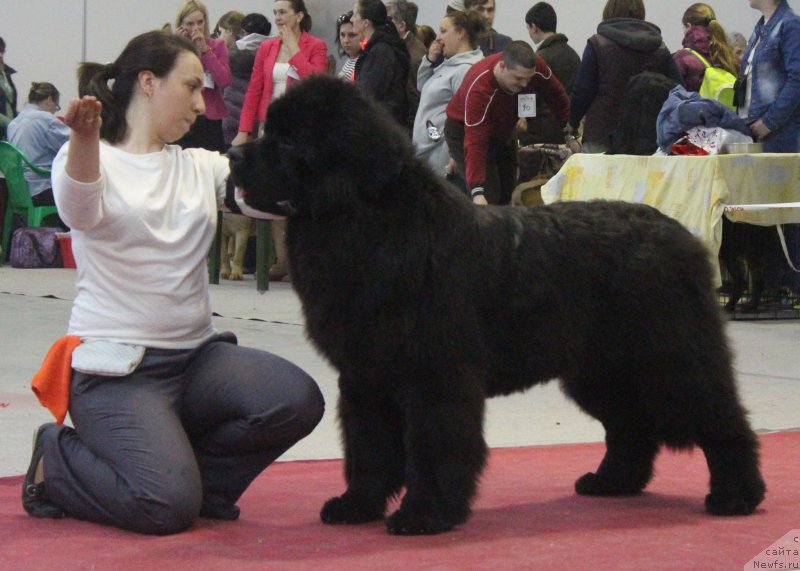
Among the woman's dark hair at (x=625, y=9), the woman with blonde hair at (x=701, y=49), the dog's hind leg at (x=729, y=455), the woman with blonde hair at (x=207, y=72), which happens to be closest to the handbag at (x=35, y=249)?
the woman with blonde hair at (x=207, y=72)

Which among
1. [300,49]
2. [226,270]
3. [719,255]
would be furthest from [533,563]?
[226,270]

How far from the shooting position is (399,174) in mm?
2955

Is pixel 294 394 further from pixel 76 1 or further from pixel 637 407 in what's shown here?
pixel 76 1

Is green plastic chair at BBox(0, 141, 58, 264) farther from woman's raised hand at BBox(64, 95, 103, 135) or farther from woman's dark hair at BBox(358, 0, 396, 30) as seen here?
woman's raised hand at BBox(64, 95, 103, 135)

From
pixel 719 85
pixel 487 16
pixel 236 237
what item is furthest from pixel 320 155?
pixel 236 237

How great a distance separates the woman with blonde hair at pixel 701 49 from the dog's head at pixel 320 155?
590cm

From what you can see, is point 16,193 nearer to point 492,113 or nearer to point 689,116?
point 492,113

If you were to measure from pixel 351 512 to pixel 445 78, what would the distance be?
511 centimetres

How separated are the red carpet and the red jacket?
11.9ft

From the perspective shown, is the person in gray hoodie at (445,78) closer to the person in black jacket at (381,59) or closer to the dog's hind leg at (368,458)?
the person in black jacket at (381,59)

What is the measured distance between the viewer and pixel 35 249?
11.9m

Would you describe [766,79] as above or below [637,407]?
above

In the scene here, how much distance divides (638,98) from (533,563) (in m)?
5.45

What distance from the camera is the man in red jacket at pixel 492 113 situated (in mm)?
7129
